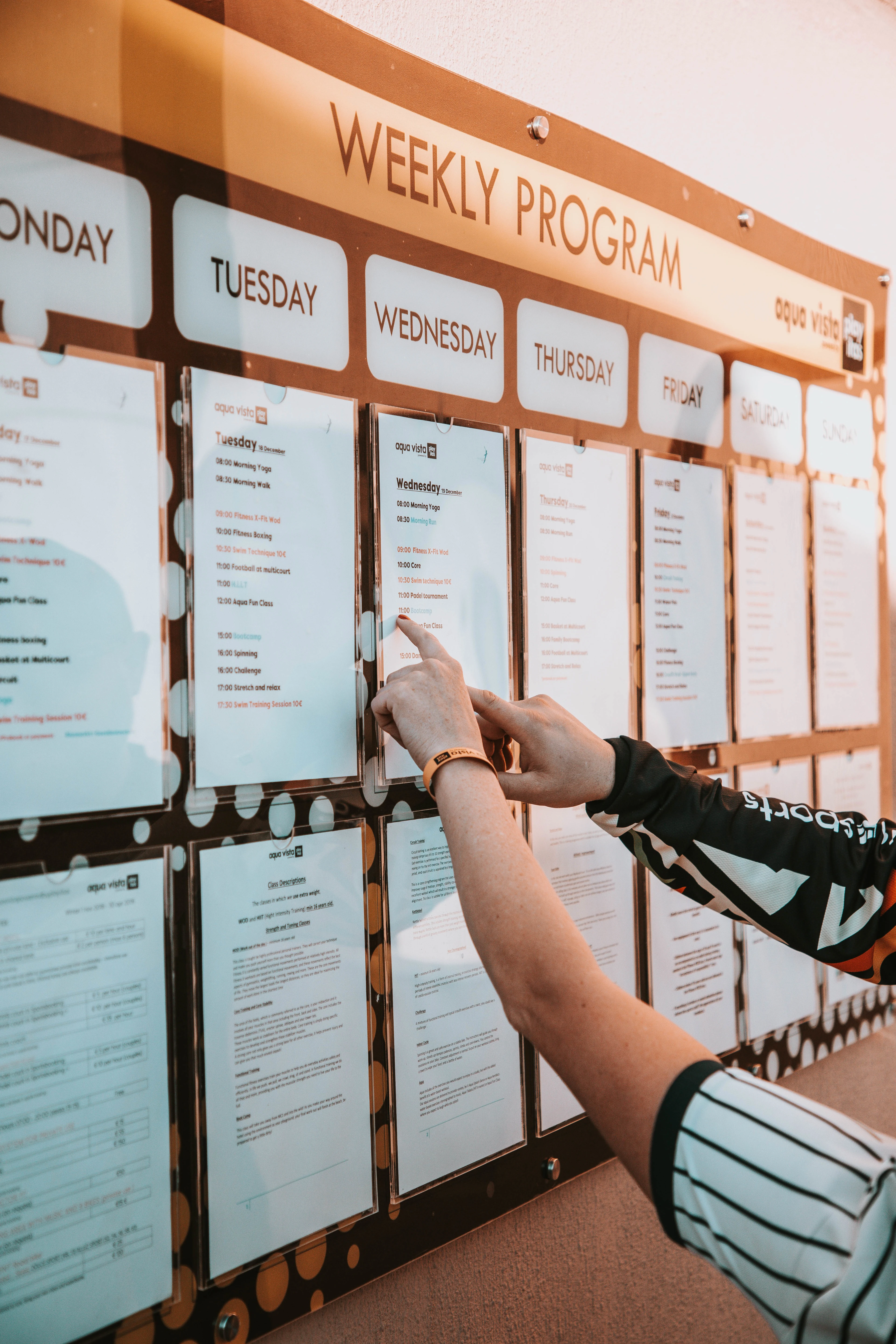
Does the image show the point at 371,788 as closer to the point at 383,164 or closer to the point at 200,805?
the point at 200,805

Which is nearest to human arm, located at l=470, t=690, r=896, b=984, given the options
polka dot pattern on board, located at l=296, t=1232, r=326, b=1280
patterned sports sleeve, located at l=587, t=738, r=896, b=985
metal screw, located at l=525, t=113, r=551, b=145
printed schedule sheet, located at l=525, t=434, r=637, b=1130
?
patterned sports sleeve, located at l=587, t=738, r=896, b=985

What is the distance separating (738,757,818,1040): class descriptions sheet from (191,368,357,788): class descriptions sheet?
0.73 metres

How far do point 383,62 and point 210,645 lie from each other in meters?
0.62

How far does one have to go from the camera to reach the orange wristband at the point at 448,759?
711mm

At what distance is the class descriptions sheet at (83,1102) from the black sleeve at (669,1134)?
16.7 inches

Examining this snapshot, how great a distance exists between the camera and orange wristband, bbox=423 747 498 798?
711 millimetres

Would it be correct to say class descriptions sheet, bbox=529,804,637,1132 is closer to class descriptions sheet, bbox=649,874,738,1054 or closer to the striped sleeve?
class descriptions sheet, bbox=649,874,738,1054

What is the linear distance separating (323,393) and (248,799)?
0.40m

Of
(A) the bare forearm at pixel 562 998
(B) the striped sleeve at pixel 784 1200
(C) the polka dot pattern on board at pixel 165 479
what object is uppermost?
(C) the polka dot pattern on board at pixel 165 479

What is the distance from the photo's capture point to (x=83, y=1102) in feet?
2.28

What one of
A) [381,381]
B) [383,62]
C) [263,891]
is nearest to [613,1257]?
[263,891]

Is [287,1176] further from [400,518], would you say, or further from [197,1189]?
[400,518]

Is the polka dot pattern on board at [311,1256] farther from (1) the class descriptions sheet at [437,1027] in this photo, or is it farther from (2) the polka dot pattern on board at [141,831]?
(2) the polka dot pattern on board at [141,831]

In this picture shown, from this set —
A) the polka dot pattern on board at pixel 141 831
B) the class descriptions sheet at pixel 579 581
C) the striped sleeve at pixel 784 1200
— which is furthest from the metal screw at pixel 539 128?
the striped sleeve at pixel 784 1200
